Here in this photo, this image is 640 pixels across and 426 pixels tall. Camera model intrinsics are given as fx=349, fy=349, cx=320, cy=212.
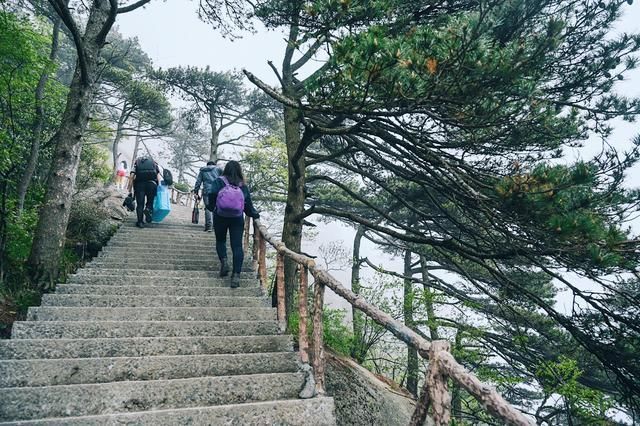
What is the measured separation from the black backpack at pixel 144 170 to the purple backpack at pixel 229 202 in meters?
3.69

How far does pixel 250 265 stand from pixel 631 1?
6433mm

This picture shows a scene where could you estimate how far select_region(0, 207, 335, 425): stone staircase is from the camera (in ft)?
9.30

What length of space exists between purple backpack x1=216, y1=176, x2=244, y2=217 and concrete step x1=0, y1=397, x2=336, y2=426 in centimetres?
258

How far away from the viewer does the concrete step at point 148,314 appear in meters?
3.98

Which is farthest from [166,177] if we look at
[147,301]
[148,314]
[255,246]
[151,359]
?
[151,359]

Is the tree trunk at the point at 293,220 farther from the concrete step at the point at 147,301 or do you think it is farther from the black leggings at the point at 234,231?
the concrete step at the point at 147,301

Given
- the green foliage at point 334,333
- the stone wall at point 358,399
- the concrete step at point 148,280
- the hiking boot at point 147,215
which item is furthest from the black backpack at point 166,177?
the stone wall at point 358,399

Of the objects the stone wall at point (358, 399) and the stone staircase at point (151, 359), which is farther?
the stone wall at point (358, 399)

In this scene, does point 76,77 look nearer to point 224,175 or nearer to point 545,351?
point 224,175

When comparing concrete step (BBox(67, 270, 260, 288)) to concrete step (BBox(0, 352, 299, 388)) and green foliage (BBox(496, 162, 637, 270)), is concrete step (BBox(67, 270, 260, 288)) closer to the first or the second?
concrete step (BBox(0, 352, 299, 388))

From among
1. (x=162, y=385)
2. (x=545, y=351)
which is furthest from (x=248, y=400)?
(x=545, y=351)

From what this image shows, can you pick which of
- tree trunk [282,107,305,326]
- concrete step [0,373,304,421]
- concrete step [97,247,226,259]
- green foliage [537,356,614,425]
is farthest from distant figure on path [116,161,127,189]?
green foliage [537,356,614,425]

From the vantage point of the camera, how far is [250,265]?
640 cm

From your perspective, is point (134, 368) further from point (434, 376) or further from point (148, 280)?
point (434, 376)
